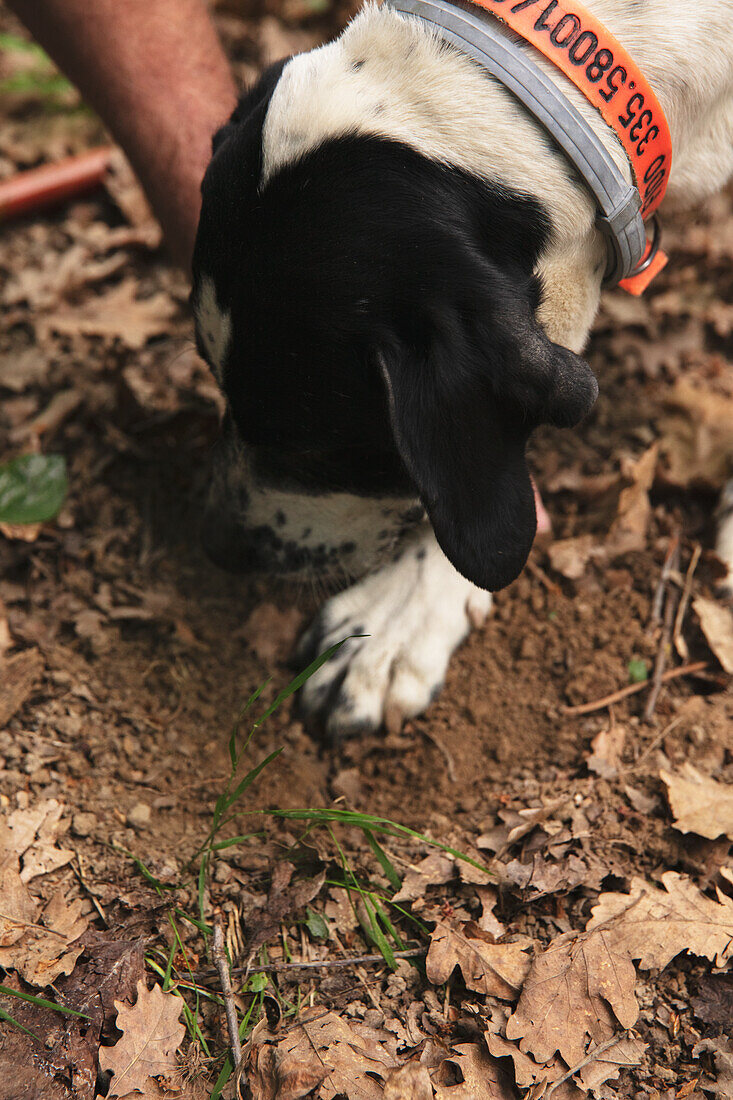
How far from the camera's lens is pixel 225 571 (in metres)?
2.57

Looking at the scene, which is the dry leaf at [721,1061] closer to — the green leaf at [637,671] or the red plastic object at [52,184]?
the green leaf at [637,671]

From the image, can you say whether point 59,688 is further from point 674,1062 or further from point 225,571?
point 674,1062

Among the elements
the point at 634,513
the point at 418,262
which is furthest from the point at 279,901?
the point at 634,513

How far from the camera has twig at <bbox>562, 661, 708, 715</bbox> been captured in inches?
93.5

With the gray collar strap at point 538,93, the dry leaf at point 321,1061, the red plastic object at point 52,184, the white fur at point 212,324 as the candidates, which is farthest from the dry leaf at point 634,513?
the red plastic object at point 52,184

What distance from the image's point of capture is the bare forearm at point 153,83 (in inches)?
106

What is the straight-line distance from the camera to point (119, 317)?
11.0 ft

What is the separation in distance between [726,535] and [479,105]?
1502 mm

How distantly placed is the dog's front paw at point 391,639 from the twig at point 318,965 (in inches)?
24.3

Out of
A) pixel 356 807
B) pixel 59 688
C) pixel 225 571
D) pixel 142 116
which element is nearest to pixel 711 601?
pixel 356 807

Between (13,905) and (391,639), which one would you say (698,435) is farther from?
(13,905)

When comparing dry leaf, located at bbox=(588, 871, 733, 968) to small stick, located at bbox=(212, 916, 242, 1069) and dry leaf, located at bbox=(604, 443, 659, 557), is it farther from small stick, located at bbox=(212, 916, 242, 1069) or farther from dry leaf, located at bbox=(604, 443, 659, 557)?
dry leaf, located at bbox=(604, 443, 659, 557)

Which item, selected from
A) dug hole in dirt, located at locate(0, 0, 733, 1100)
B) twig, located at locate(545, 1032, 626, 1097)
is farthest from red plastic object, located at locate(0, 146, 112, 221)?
twig, located at locate(545, 1032, 626, 1097)

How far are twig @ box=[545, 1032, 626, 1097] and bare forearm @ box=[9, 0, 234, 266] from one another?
234 centimetres
